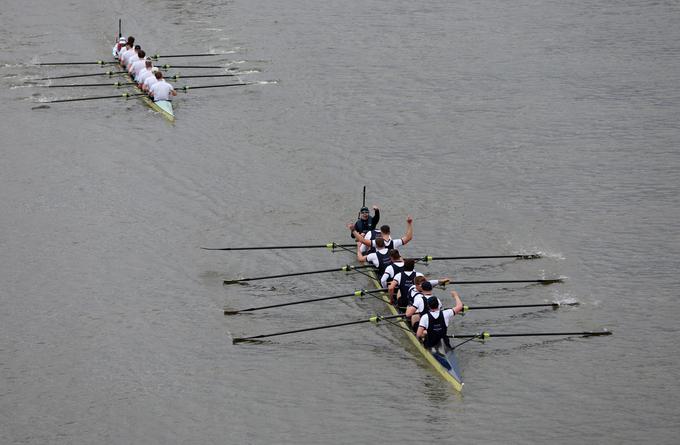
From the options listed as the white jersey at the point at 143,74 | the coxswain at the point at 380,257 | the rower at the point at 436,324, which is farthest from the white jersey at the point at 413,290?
the white jersey at the point at 143,74

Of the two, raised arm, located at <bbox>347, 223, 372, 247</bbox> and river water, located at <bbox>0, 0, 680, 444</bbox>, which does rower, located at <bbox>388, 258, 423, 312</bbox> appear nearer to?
river water, located at <bbox>0, 0, 680, 444</bbox>

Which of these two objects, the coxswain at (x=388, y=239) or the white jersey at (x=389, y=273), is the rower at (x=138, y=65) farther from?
the white jersey at (x=389, y=273)

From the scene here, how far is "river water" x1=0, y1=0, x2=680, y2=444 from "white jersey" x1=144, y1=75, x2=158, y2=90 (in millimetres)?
580

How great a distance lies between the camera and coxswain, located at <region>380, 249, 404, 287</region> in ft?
52.4

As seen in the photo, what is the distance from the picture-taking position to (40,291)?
54.8 ft

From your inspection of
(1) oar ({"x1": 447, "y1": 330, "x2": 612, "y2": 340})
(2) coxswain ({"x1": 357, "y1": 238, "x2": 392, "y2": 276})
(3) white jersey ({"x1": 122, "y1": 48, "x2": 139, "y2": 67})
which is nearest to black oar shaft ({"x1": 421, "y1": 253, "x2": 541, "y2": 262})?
(2) coxswain ({"x1": 357, "y1": 238, "x2": 392, "y2": 276})

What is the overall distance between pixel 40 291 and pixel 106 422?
406 cm

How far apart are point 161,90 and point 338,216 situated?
7333 mm

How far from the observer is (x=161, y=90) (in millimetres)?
24219

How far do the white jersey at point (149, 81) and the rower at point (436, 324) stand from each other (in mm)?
12655

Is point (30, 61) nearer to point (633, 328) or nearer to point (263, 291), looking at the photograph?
point (263, 291)

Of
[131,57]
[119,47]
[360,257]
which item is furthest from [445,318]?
[119,47]

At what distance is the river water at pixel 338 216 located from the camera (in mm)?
13773

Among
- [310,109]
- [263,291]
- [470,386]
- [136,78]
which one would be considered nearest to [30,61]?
[136,78]
